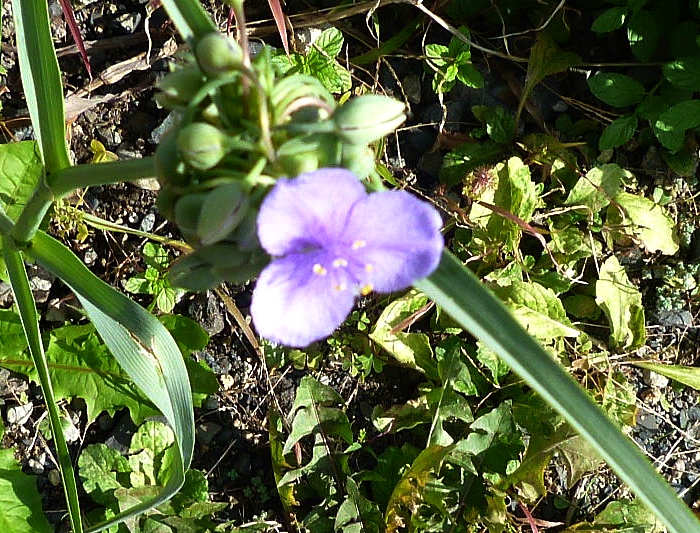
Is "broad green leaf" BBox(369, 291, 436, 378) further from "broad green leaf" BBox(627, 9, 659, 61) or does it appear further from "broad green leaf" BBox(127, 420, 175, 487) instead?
"broad green leaf" BBox(627, 9, 659, 61)

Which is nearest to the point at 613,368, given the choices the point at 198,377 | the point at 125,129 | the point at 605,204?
the point at 605,204

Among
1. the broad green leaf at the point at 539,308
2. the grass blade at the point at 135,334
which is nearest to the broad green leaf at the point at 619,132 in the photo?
the broad green leaf at the point at 539,308

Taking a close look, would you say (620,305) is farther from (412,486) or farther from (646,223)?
(412,486)

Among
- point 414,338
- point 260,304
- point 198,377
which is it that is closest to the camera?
point 260,304

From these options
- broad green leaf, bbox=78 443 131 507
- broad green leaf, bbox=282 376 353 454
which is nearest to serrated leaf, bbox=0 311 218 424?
broad green leaf, bbox=78 443 131 507

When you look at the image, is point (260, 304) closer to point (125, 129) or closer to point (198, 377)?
point (198, 377)

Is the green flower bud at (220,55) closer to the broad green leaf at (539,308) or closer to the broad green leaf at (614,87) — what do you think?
the broad green leaf at (539,308)
